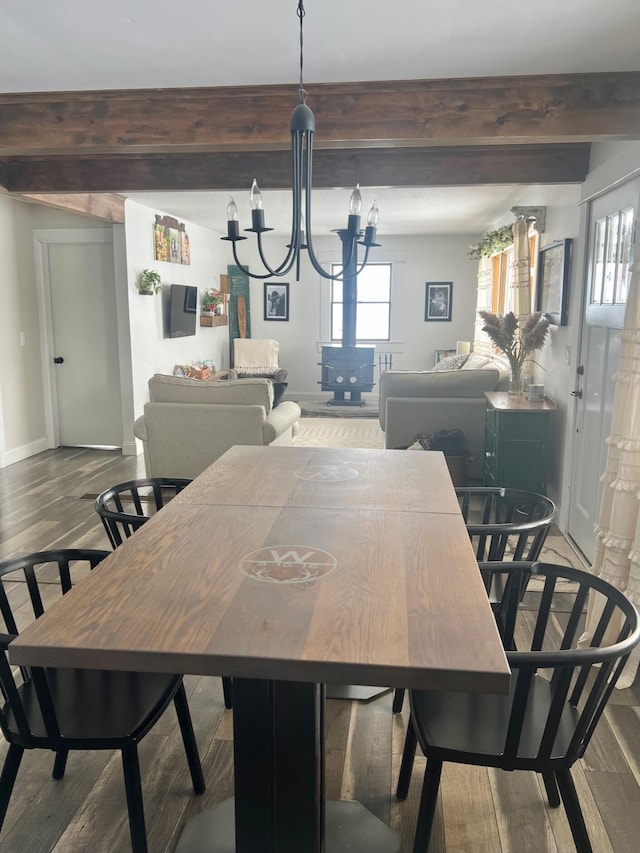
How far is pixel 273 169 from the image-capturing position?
4797mm

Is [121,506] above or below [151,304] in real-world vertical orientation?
below

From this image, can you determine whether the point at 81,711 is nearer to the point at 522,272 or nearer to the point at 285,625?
the point at 285,625

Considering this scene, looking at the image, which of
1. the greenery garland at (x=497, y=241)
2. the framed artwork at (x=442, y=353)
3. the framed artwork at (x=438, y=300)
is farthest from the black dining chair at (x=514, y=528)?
the framed artwork at (x=438, y=300)

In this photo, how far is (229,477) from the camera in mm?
2514

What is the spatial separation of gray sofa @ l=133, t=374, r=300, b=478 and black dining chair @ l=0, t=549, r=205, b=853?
9.27ft

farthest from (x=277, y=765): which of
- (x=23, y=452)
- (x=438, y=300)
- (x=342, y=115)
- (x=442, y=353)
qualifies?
(x=438, y=300)

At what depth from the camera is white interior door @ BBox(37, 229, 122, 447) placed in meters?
6.45

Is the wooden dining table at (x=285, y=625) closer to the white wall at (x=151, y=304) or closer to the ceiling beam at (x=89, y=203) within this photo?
the ceiling beam at (x=89, y=203)

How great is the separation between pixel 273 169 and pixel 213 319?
452 cm

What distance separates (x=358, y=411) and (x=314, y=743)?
7.80 meters

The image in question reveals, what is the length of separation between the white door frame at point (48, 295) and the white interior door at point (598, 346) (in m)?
4.58

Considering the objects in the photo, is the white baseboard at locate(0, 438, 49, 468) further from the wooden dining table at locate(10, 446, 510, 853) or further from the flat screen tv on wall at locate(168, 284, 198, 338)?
the wooden dining table at locate(10, 446, 510, 853)

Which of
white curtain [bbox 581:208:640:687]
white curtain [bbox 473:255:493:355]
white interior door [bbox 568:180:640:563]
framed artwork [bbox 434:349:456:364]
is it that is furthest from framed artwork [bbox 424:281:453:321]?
white curtain [bbox 581:208:640:687]

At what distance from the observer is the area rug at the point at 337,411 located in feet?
29.6
